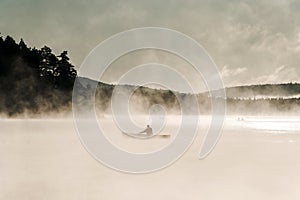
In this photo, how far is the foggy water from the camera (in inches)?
289

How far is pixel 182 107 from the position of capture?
2102 centimetres

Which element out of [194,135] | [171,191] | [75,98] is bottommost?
[171,191]

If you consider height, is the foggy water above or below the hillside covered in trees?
below

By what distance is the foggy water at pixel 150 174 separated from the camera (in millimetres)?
7348

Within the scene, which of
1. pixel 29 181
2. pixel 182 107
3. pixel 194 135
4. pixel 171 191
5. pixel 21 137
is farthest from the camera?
pixel 182 107

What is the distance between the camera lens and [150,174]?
28.1 feet

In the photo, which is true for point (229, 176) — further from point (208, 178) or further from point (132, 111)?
point (132, 111)

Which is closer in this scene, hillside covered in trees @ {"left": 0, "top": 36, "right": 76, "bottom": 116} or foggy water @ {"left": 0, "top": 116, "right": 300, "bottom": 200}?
foggy water @ {"left": 0, "top": 116, "right": 300, "bottom": 200}

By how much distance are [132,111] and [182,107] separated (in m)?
2.74

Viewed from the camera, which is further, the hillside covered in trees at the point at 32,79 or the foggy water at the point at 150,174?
the hillside covered in trees at the point at 32,79

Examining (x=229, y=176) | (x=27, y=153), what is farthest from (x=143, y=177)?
(x=27, y=153)

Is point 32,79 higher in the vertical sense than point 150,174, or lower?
higher

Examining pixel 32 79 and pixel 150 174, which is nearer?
pixel 150 174

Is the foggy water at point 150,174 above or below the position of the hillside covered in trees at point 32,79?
below
